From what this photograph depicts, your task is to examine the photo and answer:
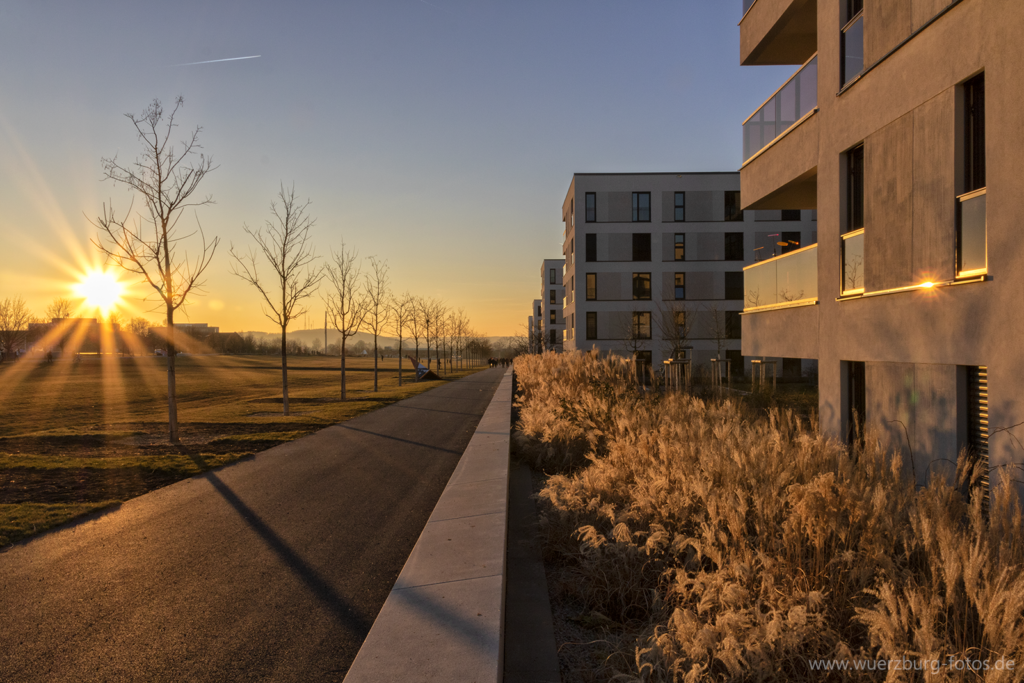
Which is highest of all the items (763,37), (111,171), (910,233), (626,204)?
(626,204)

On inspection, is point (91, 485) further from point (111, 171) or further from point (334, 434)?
point (111, 171)

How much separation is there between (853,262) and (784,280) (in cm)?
226

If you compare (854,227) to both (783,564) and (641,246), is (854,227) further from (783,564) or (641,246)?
(641,246)

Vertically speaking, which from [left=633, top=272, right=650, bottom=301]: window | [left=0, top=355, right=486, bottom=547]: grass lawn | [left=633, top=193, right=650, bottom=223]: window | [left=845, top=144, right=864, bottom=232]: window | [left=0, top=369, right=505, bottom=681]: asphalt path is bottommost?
[left=0, top=355, right=486, bottom=547]: grass lawn

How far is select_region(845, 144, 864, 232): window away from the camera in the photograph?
9781 mm

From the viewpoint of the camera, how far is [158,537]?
612 centimetres

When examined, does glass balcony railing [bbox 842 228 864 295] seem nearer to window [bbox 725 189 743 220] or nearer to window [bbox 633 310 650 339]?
window [bbox 633 310 650 339]

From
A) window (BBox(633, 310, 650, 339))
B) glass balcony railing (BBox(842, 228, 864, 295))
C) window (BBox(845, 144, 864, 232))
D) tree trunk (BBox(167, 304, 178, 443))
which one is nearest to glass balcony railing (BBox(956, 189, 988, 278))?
glass balcony railing (BBox(842, 228, 864, 295))

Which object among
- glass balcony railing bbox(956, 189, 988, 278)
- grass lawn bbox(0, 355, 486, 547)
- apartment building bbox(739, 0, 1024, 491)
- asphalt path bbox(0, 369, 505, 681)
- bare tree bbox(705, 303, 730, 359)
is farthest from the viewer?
bare tree bbox(705, 303, 730, 359)

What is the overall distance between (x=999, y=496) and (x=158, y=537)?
708cm

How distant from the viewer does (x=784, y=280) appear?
463 inches

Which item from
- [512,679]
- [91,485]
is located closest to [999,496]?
[512,679]

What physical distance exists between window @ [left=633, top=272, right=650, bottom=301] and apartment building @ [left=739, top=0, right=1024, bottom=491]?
34497 mm

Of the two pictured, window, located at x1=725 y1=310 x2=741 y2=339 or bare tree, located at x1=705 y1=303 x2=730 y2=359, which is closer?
bare tree, located at x1=705 y1=303 x2=730 y2=359
